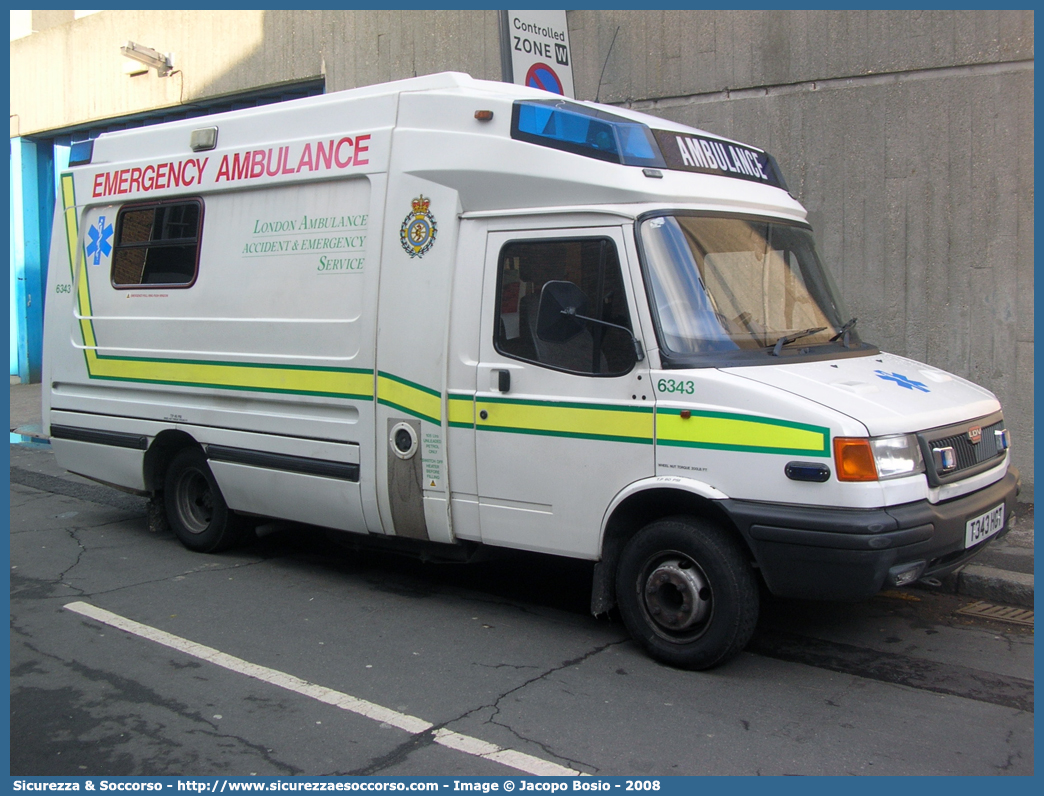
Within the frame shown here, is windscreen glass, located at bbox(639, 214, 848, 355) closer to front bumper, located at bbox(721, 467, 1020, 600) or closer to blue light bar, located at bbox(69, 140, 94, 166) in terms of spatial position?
front bumper, located at bbox(721, 467, 1020, 600)

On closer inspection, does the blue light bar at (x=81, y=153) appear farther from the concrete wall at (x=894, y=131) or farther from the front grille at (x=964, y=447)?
the front grille at (x=964, y=447)

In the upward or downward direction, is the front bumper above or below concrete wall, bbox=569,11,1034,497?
below

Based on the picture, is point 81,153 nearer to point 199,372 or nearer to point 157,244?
point 157,244

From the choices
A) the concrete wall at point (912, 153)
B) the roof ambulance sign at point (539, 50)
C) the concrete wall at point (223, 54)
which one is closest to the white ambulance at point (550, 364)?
the roof ambulance sign at point (539, 50)

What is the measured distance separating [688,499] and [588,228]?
1.48m

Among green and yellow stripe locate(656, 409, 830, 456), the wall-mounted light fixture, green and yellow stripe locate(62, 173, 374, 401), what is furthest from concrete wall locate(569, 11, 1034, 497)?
the wall-mounted light fixture

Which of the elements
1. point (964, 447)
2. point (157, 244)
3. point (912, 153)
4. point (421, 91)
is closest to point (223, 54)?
point (157, 244)

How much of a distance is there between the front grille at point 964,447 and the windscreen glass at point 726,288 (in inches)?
32.8

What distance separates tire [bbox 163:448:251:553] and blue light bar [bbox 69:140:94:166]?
2.51 m

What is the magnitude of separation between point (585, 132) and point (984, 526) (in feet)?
9.35

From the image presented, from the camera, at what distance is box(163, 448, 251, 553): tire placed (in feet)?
23.2

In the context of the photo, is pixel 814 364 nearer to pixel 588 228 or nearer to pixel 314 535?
pixel 588 228

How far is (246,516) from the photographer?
7.12 m

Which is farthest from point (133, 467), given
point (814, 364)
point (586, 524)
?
point (814, 364)
